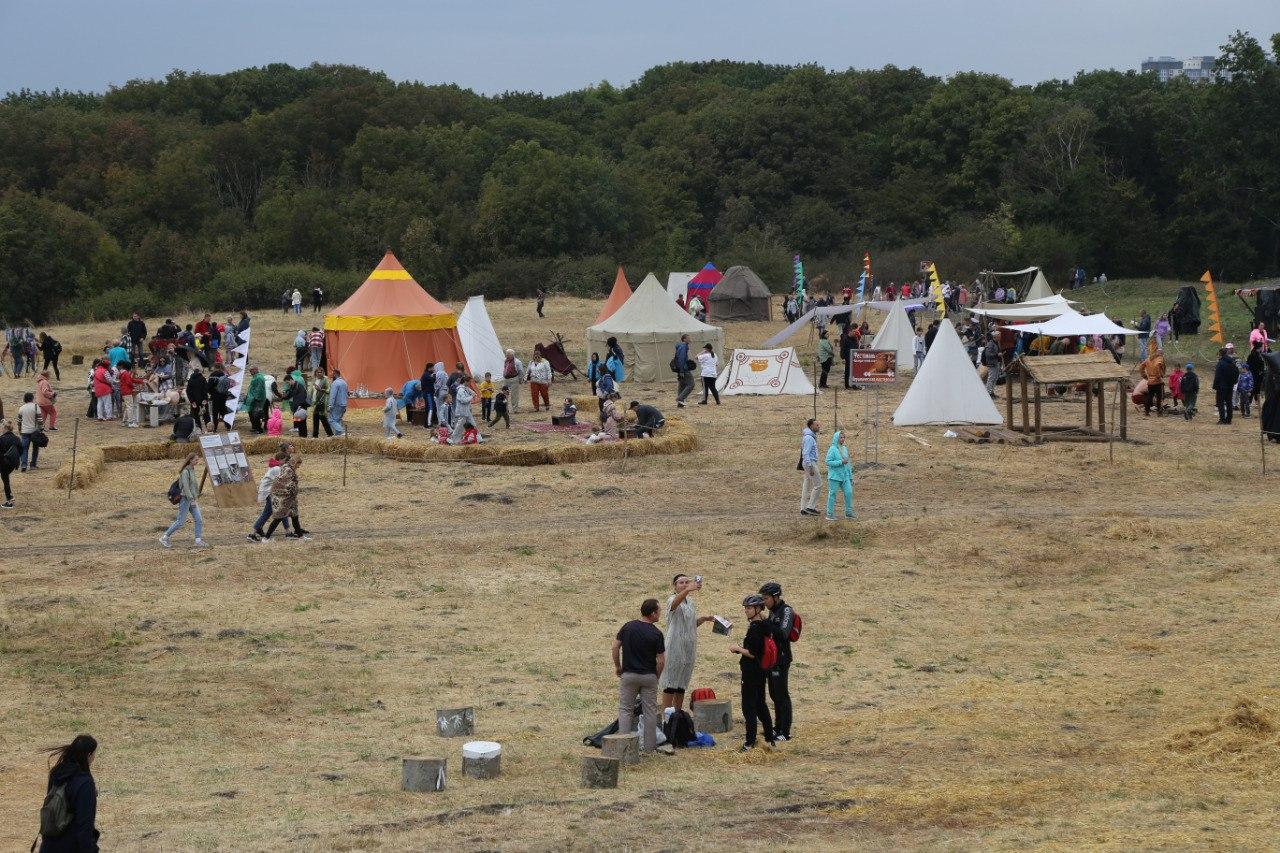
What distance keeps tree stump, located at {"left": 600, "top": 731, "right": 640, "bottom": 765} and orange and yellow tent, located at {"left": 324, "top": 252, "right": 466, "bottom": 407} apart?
2193 cm

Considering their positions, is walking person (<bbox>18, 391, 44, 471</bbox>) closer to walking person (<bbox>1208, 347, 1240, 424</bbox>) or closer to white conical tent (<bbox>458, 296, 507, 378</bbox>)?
white conical tent (<bbox>458, 296, 507, 378</bbox>)

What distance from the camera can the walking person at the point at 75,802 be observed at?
827cm

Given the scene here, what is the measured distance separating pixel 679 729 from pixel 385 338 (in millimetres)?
22100

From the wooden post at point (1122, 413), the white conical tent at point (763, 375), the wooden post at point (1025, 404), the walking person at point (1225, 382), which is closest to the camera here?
the wooden post at point (1122, 413)

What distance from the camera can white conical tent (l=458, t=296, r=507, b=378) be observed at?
115 feet

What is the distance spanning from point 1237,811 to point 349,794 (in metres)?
6.03

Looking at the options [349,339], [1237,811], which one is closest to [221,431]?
[349,339]

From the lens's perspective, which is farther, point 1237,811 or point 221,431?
point 221,431

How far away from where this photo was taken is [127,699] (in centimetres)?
1378

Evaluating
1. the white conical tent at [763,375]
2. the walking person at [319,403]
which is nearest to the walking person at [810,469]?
the walking person at [319,403]

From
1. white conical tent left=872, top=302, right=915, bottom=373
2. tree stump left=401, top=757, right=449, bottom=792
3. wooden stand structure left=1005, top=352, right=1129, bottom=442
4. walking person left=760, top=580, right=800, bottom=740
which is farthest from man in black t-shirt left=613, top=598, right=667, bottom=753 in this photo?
white conical tent left=872, top=302, right=915, bottom=373

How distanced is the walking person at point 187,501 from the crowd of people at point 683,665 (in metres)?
8.73

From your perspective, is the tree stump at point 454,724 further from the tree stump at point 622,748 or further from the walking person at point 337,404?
the walking person at point 337,404

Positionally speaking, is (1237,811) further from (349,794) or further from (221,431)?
(221,431)
